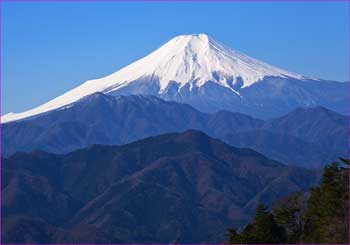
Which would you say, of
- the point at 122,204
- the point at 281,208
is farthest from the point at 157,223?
the point at 281,208

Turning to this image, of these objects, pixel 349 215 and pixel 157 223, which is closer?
pixel 349 215

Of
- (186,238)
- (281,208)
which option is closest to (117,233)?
(186,238)

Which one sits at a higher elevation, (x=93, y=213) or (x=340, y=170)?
(x=340, y=170)

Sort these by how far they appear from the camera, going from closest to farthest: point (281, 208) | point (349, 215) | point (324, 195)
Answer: point (349, 215)
point (324, 195)
point (281, 208)

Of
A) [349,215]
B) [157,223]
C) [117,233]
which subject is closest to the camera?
[349,215]

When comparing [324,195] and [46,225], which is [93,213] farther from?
[324,195]

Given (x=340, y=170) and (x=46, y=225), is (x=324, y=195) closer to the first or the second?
(x=340, y=170)

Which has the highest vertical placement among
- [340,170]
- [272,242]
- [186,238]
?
[340,170]
